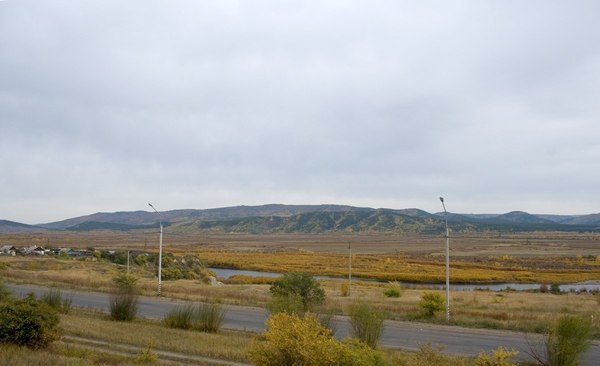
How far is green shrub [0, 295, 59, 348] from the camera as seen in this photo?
41.5ft

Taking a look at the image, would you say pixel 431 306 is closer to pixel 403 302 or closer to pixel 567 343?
pixel 403 302

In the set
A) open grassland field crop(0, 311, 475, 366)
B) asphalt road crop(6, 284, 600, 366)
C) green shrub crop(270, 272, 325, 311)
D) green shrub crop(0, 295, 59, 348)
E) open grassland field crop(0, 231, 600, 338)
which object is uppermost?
green shrub crop(0, 295, 59, 348)

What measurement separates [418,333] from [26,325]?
1552 centimetres

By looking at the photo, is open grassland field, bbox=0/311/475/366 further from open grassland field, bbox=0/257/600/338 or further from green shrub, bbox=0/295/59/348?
open grassland field, bbox=0/257/600/338

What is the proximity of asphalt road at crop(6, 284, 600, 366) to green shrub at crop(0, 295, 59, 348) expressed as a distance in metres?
9.53

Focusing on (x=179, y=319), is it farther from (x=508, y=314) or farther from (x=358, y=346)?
(x=508, y=314)

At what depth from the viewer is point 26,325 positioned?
41.9 ft

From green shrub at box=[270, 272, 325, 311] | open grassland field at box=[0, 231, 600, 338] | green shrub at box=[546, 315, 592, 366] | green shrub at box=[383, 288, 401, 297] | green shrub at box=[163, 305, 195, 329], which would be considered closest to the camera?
green shrub at box=[546, 315, 592, 366]

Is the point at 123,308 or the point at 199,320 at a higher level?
the point at 123,308

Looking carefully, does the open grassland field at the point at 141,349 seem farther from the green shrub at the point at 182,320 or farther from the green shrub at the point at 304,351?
the green shrub at the point at 304,351

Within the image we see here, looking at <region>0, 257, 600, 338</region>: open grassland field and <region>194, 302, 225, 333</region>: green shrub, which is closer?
<region>194, 302, 225, 333</region>: green shrub

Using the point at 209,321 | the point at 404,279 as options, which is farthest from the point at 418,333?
the point at 404,279

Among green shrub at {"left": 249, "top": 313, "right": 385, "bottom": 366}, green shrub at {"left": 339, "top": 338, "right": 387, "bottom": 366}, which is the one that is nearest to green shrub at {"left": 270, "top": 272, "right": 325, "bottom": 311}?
green shrub at {"left": 339, "top": 338, "right": 387, "bottom": 366}

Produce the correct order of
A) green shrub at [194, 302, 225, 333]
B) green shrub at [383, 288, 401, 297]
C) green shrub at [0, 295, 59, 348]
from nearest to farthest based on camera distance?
green shrub at [0, 295, 59, 348]
green shrub at [194, 302, 225, 333]
green shrub at [383, 288, 401, 297]
